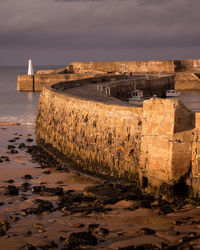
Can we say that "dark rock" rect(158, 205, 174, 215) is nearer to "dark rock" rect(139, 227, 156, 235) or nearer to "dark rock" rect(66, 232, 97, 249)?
"dark rock" rect(139, 227, 156, 235)

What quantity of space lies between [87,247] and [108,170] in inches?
205

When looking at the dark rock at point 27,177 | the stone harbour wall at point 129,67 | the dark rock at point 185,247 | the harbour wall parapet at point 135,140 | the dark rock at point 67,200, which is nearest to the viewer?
the dark rock at point 185,247

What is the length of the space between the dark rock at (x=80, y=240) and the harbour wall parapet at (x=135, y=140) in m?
2.89

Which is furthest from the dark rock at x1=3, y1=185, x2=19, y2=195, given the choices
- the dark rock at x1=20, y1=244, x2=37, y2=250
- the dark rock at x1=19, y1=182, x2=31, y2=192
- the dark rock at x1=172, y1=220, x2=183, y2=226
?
the dark rock at x1=172, y1=220, x2=183, y2=226

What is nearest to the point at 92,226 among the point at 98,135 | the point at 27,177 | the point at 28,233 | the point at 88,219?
the point at 88,219

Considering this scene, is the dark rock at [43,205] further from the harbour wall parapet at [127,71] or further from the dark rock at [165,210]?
the harbour wall parapet at [127,71]

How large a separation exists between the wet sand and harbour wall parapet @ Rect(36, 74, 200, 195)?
2.14 ft

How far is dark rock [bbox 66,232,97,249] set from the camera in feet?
25.8

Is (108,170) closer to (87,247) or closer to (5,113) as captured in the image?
(87,247)

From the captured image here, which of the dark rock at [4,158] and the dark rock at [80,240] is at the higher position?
the dark rock at [4,158]

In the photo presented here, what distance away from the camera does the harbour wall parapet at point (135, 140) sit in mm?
9945

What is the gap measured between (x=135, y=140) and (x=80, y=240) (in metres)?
4.33

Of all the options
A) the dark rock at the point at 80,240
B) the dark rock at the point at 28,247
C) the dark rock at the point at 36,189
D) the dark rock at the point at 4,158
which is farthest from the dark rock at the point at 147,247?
the dark rock at the point at 4,158

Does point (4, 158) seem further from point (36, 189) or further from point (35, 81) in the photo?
point (35, 81)
